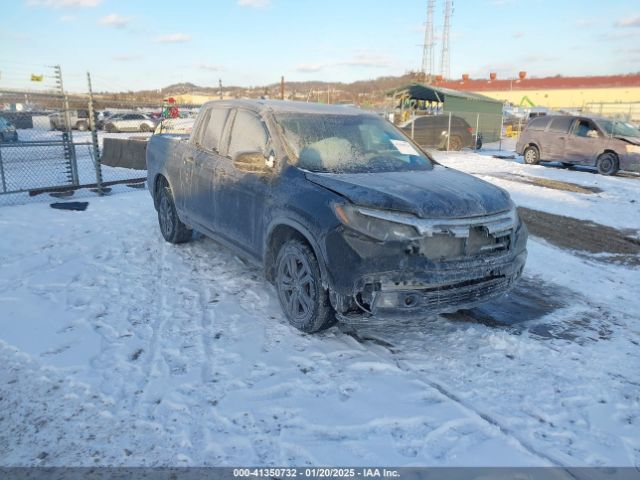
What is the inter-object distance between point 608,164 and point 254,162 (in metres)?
13.7

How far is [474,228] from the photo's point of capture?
3.62 metres

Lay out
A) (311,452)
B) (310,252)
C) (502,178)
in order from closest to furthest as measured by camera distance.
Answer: (311,452) → (310,252) → (502,178)

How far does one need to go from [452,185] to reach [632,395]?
1963mm

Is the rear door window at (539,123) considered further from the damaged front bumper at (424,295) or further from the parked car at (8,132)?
the parked car at (8,132)

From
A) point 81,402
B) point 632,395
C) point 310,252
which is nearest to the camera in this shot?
point 81,402

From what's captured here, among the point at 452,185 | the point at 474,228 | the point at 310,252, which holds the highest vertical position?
the point at 452,185

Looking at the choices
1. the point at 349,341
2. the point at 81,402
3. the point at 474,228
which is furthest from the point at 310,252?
the point at 81,402

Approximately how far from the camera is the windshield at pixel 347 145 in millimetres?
4324

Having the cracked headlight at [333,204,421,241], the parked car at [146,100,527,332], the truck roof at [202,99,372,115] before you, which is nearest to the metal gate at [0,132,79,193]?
the parked car at [146,100,527,332]

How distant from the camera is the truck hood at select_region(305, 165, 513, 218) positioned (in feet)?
11.6

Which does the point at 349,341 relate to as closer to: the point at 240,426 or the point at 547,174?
the point at 240,426

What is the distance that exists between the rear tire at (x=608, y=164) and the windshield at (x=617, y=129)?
766 mm

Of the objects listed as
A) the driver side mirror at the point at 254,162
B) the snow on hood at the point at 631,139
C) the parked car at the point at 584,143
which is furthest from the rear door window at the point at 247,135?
the snow on hood at the point at 631,139

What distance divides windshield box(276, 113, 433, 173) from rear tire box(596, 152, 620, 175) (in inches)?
466
